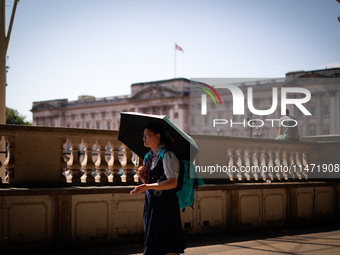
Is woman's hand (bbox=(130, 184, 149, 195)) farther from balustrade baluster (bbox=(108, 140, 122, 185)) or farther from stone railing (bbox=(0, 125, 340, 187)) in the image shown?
balustrade baluster (bbox=(108, 140, 122, 185))

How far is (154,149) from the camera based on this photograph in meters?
4.41

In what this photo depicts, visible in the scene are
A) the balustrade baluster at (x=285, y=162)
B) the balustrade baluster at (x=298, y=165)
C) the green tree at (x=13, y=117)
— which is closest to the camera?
the balustrade baluster at (x=285, y=162)

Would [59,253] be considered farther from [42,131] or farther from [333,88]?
[333,88]

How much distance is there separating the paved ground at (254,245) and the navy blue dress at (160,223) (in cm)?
245

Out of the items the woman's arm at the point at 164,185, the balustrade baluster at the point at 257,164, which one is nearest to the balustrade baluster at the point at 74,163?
the woman's arm at the point at 164,185

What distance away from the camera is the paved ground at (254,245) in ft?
21.9

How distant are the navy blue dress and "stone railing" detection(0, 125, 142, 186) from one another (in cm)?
179

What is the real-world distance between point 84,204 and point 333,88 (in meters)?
81.8

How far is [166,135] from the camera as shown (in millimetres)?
4637

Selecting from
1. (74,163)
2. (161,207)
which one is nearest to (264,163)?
(74,163)

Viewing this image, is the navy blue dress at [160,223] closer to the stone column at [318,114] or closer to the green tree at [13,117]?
the stone column at [318,114]

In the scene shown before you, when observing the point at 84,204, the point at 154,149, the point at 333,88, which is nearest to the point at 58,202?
the point at 84,204

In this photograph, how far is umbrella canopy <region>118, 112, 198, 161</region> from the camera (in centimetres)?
443

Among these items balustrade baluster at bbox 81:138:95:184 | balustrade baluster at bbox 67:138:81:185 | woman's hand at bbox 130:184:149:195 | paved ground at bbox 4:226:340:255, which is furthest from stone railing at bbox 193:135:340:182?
woman's hand at bbox 130:184:149:195
